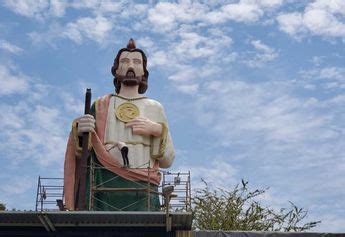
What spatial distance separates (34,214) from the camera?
12414 mm

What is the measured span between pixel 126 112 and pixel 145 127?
0.73 m

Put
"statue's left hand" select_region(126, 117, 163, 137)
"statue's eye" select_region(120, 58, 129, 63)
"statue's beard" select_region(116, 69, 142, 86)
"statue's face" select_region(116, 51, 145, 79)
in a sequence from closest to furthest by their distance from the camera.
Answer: "statue's left hand" select_region(126, 117, 163, 137)
"statue's beard" select_region(116, 69, 142, 86)
"statue's face" select_region(116, 51, 145, 79)
"statue's eye" select_region(120, 58, 129, 63)

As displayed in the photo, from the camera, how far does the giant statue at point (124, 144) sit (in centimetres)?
1557

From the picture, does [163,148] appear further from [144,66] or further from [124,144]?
[144,66]

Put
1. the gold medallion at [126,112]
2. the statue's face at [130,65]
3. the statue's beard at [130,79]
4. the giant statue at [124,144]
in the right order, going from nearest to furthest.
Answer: the giant statue at [124,144], the gold medallion at [126,112], the statue's beard at [130,79], the statue's face at [130,65]

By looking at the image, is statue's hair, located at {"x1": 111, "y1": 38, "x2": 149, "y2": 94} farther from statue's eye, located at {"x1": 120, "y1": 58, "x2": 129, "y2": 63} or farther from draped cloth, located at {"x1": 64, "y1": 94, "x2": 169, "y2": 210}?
draped cloth, located at {"x1": 64, "y1": 94, "x2": 169, "y2": 210}

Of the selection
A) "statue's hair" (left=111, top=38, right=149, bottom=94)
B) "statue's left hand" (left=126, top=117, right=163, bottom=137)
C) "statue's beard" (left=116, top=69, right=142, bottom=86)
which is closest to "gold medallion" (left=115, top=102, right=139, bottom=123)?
"statue's left hand" (left=126, top=117, right=163, bottom=137)

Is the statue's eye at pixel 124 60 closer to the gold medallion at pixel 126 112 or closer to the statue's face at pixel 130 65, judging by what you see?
the statue's face at pixel 130 65

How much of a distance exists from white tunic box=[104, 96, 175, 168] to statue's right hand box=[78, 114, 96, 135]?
21.8 inches

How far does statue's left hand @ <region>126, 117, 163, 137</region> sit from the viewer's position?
53.1ft

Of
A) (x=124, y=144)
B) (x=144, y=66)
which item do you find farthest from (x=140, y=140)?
(x=144, y=66)

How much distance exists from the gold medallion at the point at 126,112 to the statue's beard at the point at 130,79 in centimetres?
58

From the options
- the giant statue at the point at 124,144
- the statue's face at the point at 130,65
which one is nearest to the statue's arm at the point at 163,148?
the giant statue at the point at 124,144

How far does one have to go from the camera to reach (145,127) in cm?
1619
